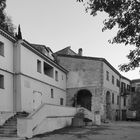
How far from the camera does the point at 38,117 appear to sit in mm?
16016

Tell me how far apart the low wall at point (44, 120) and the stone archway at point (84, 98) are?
9.73m

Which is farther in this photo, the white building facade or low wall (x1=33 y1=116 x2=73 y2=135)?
the white building facade

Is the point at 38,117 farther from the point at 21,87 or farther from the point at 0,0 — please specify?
the point at 0,0

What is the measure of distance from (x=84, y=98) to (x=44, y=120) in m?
17.2

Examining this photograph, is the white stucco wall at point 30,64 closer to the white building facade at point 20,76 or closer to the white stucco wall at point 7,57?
the white building facade at point 20,76

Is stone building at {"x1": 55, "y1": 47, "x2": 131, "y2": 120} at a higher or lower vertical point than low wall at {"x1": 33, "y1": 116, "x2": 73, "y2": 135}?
higher

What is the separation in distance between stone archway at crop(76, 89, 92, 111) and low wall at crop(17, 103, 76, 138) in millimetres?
9735

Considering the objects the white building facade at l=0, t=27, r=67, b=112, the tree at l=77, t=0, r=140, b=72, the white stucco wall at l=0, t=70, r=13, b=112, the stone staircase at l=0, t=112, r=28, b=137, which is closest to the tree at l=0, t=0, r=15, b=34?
the white building facade at l=0, t=27, r=67, b=112

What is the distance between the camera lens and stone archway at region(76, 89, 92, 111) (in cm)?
3316

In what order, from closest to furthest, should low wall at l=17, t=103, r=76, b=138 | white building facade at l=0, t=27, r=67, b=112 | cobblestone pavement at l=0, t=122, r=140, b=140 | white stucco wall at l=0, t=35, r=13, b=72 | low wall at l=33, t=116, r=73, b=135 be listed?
1. low wall at l=17, t=103, r=76, b=138
2. cobblestone pavement at l=0, t=122, r=140, b=140
3. low wall at l=33, t=116, r=73, b=135
4. white stucco wall at l=0, t=35, r=13, b=72
5. white building facade at l=0, t=27, r=67, b=112

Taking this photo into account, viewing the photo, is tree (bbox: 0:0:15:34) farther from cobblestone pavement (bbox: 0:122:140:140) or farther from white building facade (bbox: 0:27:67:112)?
cobblestone pavement (bbox: 0:122:140:140)

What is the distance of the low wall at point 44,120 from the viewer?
1442cm

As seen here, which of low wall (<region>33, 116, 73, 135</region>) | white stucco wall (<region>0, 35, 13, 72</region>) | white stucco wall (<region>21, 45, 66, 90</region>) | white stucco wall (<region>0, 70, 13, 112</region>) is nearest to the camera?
low wall (<region>33, 116, 73, 135</region>)

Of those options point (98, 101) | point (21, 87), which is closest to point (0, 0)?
point (21, 87)
